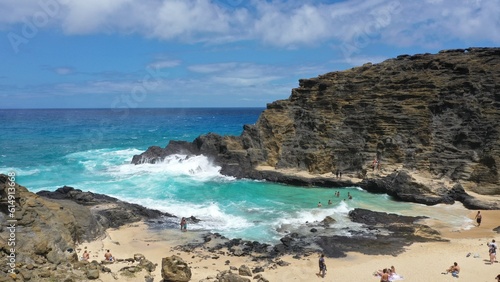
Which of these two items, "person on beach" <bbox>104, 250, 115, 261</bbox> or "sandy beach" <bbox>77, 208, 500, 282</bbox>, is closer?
"sandy beach" <bbox>77, 208, 500, 282</bbox>

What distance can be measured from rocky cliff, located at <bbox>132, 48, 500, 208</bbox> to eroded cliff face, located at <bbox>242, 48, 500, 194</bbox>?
85 millimetres

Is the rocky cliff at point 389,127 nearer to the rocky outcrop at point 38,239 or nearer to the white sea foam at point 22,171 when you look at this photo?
the white sea foam at point 22,171

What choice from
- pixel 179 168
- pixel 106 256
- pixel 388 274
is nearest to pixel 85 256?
pixel 106 256

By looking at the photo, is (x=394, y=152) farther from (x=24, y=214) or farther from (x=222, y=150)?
(x=24, y=214)

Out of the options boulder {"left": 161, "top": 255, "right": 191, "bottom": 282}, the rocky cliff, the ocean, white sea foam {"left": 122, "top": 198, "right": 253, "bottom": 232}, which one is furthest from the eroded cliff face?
boulder {"left": 161, "top": 255, "right": 191, "bottom": 282}

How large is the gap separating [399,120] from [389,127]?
1.11 meters

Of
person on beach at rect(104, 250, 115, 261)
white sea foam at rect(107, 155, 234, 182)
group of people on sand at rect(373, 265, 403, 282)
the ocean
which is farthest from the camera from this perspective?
white sea foam at rect(107, 155, 234, 182)

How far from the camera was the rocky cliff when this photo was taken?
34.5m

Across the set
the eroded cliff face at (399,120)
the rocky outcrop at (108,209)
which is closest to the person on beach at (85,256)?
the rocky outcrop at (108,209)

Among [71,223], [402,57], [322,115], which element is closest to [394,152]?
[322,115]

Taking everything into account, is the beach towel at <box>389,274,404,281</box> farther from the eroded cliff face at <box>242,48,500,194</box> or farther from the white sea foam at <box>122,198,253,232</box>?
the eroded cliff face at <box>242,48,500,194</box>

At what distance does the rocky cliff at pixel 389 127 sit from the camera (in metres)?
34.5

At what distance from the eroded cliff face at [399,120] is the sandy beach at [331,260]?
39.9 feet

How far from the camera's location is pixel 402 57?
42.8m
